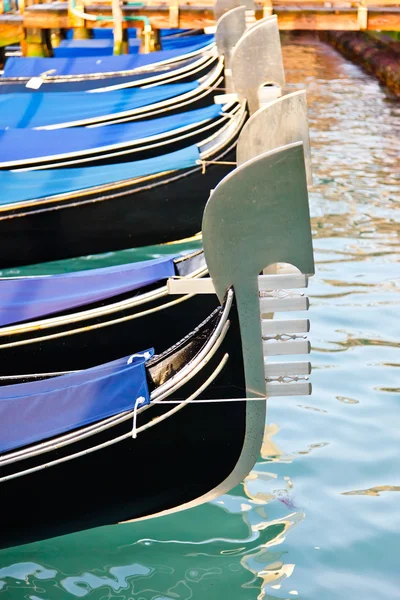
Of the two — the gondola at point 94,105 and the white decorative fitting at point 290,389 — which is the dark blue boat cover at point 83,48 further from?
the white decorative fitting at point 290,389

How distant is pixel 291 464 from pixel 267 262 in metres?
1.15

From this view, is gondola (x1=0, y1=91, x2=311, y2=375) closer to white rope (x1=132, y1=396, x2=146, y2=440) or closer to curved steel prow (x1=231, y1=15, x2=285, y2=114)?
white rope (x1=132, y1=396, x2=146, y2=440)

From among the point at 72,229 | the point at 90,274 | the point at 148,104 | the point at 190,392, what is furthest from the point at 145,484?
the point at 148,104

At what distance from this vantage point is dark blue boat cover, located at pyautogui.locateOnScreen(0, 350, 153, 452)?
2637 mm

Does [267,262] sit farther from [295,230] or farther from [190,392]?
[190,392]

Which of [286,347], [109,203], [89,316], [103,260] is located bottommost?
[103,260]

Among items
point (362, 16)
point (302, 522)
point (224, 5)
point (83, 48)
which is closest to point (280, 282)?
point (302, 522)

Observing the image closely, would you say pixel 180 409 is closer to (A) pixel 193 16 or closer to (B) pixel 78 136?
(B) pixel 78 136

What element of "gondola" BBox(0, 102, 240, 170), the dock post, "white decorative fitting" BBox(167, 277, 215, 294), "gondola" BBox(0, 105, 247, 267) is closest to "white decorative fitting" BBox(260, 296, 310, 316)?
"white decorative fitting" BBox(167, 277, 215, 294)

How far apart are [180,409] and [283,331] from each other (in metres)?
0.36

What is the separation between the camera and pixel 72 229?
5.42 metres

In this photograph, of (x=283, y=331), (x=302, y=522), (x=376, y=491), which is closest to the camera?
(x=283, y=331)

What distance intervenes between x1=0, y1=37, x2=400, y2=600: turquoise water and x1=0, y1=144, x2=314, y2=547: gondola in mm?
69

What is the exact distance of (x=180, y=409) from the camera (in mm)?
2633
